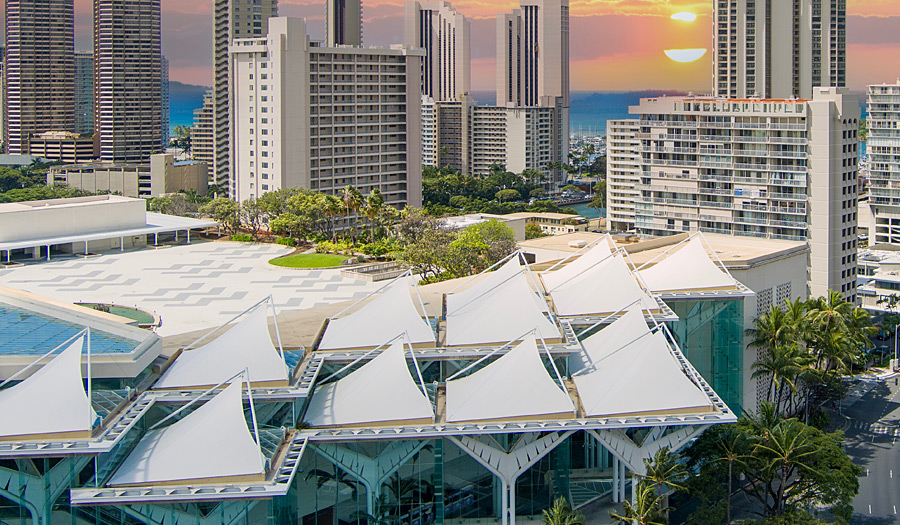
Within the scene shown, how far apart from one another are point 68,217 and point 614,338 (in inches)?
2036

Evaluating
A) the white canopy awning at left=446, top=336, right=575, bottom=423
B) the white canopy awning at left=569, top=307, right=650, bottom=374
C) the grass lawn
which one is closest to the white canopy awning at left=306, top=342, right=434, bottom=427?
the white canopy awning at left=446, top=336, right=575, bottom=423

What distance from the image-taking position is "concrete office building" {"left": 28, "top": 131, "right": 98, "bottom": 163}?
620ft

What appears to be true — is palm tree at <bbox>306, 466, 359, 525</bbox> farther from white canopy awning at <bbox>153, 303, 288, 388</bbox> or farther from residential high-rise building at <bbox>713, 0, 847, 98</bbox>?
residential high-rise building at <bbox>713, 0, 847, 98</bbox>

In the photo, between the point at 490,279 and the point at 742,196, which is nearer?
the point at 490,279

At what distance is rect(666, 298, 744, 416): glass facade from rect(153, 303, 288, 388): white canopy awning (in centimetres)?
2003

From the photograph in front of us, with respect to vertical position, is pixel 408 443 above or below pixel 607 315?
below

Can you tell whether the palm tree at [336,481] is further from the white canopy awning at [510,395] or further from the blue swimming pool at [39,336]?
the blue swimming pool at [39,336]

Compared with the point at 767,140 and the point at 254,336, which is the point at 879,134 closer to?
the point at 767,140

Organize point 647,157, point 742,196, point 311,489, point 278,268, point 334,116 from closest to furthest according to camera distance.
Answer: point 311,489
point 278,268
point 742,196
point 647,157
point 334,116

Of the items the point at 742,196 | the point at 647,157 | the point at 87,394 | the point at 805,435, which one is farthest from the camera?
→ the point at 647,157

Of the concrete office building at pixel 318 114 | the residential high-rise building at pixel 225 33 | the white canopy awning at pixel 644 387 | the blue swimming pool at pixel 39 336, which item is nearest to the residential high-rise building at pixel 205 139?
the residential high-rise building at pixel 225 33

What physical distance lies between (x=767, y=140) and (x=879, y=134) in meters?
27.1

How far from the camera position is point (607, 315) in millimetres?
48188

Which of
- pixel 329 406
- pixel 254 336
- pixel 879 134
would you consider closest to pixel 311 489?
pixel 329 406
